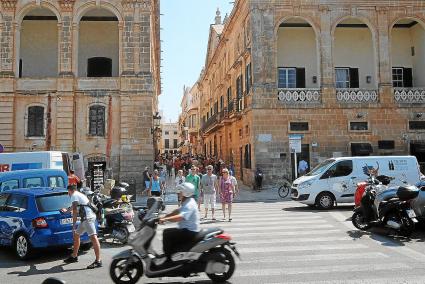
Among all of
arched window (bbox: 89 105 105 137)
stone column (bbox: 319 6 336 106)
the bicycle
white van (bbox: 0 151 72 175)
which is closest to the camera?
white van (bbox: 0 151 72 175)

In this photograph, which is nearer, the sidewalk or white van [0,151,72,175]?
white van [0,151,72,175]

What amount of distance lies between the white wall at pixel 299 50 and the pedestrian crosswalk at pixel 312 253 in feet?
48.0

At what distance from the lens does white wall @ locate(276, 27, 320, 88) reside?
26328 millimetres

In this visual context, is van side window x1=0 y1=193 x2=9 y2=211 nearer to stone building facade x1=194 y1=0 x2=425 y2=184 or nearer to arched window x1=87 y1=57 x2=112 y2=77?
stone building facade x1=194 y1=0 x2=425 y2=184

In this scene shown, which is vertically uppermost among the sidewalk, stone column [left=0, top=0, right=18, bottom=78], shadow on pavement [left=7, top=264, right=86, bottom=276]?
stone column [left=0, top=0, right=18, bottom=78]

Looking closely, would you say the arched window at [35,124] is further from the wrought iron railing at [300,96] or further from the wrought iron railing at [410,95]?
the wrought iron railing at [410,95]

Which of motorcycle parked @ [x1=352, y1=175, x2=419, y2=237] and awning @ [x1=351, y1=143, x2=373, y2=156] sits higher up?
awning @ [x1=351, y1=143, x2=373, y2=156]

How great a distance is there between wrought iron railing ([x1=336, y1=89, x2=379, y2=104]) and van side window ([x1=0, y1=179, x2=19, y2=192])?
18.6 metres

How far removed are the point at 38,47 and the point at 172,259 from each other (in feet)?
74.3

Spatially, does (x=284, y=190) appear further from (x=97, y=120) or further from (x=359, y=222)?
(x=97, y=120)

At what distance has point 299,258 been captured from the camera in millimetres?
8344

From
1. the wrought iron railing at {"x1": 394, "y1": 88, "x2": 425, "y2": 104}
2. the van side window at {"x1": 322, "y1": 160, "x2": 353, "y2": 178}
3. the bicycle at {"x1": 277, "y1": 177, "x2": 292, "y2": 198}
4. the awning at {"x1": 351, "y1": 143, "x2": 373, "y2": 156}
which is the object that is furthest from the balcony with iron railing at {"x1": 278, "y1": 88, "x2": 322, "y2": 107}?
the van side window at {"x1": 322, "y1": 160, "x2": 353, "y2": 178}

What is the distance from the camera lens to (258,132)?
24.0 meters

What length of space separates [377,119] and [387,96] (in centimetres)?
153
